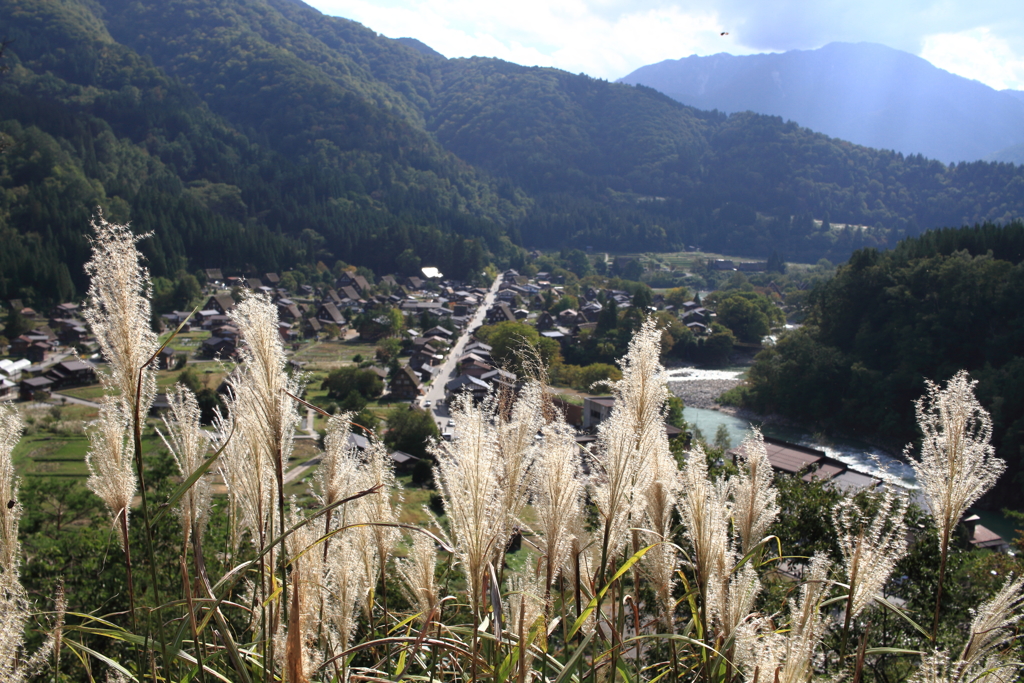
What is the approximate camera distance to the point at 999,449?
19.6 metres

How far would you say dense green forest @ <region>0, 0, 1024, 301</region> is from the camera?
52.6 meters

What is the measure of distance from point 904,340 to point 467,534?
1200 inches

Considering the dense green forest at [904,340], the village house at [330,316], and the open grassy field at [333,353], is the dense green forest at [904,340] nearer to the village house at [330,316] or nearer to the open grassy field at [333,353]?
the open grassy field at [333,353]

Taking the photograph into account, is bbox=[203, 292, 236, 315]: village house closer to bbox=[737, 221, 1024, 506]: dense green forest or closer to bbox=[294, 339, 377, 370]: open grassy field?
bbox=[294, 339, 377, 370]: open grassy field

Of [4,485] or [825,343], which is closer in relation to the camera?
[4,485]

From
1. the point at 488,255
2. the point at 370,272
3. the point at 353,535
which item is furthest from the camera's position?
the point at 488,255

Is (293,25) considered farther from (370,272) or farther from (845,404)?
(845,404)

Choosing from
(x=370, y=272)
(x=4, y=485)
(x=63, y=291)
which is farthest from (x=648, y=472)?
(x=370, y=272)

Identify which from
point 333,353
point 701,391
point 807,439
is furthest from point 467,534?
point 333,353

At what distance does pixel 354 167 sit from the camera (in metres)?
95.0

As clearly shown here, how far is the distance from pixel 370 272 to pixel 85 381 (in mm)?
34111

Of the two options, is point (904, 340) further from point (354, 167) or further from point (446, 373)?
point (354, 167)

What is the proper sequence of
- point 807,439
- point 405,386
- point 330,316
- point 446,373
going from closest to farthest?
1. point 807,439
2. point 405,386
3. point 446,373
4. point 330,316

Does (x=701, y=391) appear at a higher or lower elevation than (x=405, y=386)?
higher
